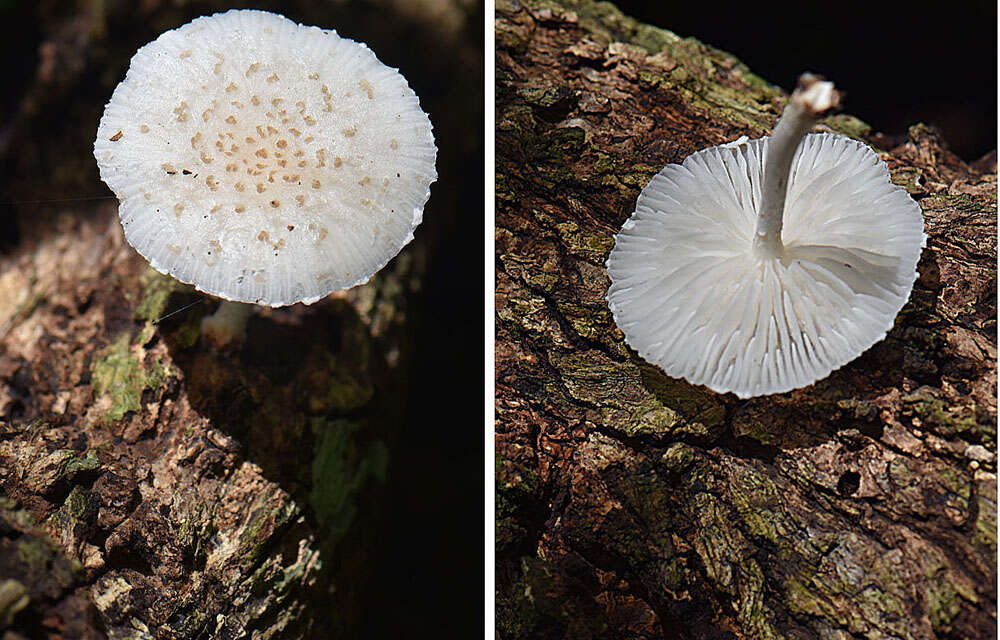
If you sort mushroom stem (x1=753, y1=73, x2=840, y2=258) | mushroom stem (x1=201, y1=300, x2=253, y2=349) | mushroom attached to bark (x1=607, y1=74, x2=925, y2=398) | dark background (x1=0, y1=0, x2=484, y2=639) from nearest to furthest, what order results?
mushroom stem (x1=753, y1=73, x2=840, y2=258) < mushroom attached to bark (x1=607, y1=74, x2=925, y2=398) < mushroom stem (x1=201, y1=300, x2=253, y2=349) < dark background (x1=0, y1=0, x2=484, y2=639)

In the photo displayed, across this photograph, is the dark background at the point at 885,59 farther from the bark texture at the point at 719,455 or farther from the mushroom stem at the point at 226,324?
the mushroom stem at the point at 226,324

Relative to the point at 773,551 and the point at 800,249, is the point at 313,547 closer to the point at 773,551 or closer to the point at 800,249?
the point at 773,551

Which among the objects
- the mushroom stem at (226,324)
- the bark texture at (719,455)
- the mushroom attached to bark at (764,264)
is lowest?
the mushroom stem at (226,324)

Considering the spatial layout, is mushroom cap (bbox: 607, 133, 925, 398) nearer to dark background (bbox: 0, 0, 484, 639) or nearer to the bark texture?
the bark texture

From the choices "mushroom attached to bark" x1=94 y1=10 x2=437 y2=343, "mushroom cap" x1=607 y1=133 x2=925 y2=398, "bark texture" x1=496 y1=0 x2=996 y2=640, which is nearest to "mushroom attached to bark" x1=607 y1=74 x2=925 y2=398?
"mushroom cap" x1=607 y1=133 x2=925 y2=398

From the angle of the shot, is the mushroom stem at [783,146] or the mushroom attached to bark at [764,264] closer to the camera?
the mushroom stem at [783,146]

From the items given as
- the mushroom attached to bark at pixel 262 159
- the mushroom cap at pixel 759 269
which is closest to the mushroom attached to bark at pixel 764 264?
the mushroom cap at pixel 759 269
